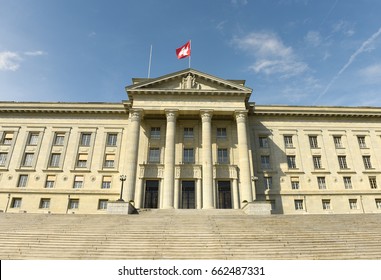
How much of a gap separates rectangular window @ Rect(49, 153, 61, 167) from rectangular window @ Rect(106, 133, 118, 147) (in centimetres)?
684

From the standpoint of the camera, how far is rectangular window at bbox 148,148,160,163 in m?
34.8

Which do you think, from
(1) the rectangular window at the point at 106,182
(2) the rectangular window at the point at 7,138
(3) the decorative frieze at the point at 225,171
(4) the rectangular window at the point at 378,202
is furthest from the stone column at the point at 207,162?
(2) the rectangular window at the point at 7,138

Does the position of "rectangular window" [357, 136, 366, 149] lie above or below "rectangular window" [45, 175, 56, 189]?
above

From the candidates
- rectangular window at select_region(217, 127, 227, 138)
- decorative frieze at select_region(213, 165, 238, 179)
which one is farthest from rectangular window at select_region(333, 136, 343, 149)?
rectangular window at select_region(217, 127, 227, 138)

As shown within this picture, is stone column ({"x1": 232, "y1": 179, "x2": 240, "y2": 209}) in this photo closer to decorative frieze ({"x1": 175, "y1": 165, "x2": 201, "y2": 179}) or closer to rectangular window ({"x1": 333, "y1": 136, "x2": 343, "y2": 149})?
decorative frieze ({"x1": 175, "y1": 165, "x2": 201, "y2": 179})

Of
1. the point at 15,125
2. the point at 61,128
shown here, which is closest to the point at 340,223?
the point at 61,128

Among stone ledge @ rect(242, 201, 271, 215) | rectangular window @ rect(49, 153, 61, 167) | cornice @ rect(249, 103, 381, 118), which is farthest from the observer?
cornice @ rect(249, 103, 381, 118)

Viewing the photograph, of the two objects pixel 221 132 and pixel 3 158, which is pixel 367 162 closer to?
pixel 221 132

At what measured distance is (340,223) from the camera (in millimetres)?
20375

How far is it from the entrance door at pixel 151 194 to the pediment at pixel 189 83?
12.3 m

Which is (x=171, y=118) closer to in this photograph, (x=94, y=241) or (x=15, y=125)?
(x=94, y=241)

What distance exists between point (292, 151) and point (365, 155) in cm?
1073

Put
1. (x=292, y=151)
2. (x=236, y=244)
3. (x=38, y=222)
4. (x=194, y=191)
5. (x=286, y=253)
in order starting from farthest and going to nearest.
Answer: (x=292, y=151)
(x=194, y=191)
(x=38, y=222)
(x=236, y=244)
(x=286, y=253)

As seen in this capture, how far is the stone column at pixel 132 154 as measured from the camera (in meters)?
30.0
